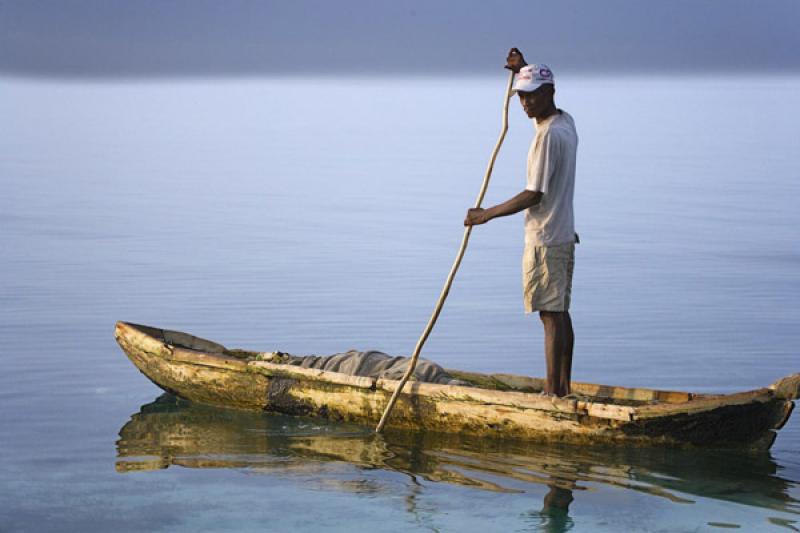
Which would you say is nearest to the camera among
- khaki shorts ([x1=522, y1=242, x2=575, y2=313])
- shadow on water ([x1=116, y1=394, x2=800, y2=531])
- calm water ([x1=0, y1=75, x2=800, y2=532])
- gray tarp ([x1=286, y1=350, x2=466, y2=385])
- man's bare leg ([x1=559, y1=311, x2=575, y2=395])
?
calm water ([x1=0, y1=75, x2=800, y2=532])

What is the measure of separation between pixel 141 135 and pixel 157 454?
24792mm

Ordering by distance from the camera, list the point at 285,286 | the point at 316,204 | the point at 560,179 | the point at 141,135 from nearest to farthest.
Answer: the point at 560,179 < the point at 285,286 < the point at 316,204 < the point at 141,135

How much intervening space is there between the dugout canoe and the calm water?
101mm

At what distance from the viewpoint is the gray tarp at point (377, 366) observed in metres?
7.58

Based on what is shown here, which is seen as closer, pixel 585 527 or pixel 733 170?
pixel 585 527

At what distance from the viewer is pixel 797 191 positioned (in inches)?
756

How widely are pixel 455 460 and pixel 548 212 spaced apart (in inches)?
52.1

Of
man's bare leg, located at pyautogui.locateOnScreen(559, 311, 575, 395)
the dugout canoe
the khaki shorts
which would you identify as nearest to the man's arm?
the khaki shorts

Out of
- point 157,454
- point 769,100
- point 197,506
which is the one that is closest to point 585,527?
point 197,506

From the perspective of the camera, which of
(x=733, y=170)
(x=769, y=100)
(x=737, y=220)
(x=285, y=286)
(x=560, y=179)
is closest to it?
(x=560, y=179)

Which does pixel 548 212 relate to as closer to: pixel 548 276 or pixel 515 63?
pixel 548 276

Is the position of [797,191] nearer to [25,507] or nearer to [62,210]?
[62,210]

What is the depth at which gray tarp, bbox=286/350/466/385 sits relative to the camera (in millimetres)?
7578

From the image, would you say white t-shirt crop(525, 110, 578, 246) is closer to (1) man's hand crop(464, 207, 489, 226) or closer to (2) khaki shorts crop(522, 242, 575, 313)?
(2) khaki shorts crop(522, 242, 575, 313)
